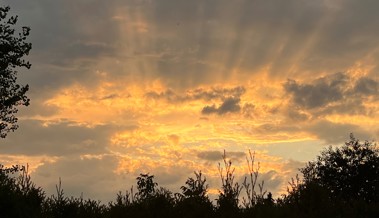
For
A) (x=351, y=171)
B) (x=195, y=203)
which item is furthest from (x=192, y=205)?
(x=351, y=171)

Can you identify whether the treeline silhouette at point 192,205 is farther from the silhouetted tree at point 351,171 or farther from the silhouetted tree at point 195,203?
the silhouetted tree at point 351,171

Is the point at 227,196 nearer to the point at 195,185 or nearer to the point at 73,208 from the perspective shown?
the point at 195,185

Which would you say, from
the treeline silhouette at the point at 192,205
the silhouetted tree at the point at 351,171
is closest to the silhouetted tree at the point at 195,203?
the treeline silhouette at the point at 192,205

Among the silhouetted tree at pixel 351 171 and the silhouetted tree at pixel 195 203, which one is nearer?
the silhouetted tree at pixel 195 203

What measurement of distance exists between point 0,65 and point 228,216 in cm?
2340

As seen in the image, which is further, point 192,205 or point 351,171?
point 351,171

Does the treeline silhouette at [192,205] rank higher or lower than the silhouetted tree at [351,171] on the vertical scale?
lower

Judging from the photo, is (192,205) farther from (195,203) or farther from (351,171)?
(351,171)

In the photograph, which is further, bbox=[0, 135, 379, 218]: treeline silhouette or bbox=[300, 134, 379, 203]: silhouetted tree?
bbox=[300, 134, 379, 203]: silhouetted tree

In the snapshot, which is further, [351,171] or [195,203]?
[351,171]

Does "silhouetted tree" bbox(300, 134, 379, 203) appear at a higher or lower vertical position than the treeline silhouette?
higher

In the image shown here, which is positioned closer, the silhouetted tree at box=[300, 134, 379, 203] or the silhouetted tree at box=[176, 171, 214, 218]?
the silhouetted tree at box=[176, 171, 214, 218]

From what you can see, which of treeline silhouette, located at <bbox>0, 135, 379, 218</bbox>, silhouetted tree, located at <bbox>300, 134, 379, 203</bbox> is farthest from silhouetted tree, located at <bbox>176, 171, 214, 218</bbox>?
silhouetted tree, located at <bbox>300, 134, 379, 203</bbox>

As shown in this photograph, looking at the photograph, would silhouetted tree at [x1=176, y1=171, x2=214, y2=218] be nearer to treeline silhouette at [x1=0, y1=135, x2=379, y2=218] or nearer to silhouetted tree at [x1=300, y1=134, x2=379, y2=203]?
treeline silhouette at [x1=0, y1=135, x2=379, y2=218]
